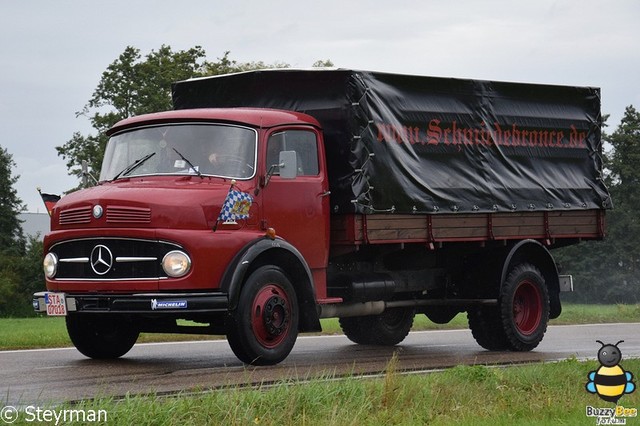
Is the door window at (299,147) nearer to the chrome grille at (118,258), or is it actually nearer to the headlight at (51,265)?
the chrome grille at (118,258)

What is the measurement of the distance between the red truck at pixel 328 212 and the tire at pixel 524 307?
0.07 feet

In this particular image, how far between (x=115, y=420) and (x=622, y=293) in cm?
6323

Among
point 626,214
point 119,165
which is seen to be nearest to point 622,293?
point 626,214

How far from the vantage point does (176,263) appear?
12.0 meters

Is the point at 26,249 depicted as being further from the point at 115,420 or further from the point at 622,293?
the point at 115,420

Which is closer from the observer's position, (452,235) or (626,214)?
(452,235)

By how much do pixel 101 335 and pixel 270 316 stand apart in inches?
87.8

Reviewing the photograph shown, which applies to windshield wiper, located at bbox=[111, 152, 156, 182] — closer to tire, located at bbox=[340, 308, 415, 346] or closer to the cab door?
the cab door

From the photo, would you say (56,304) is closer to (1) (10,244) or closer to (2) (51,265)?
(2) (51,265)

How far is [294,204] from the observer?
43.7ft

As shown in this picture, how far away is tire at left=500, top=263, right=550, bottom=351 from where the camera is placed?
52.1 feet

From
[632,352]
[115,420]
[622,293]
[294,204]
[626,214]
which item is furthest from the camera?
[626,214]

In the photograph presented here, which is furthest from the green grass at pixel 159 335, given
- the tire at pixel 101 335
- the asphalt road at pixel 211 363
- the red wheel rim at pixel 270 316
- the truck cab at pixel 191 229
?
the red wheel rim at pixel 270 316

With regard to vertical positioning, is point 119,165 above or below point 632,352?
above
